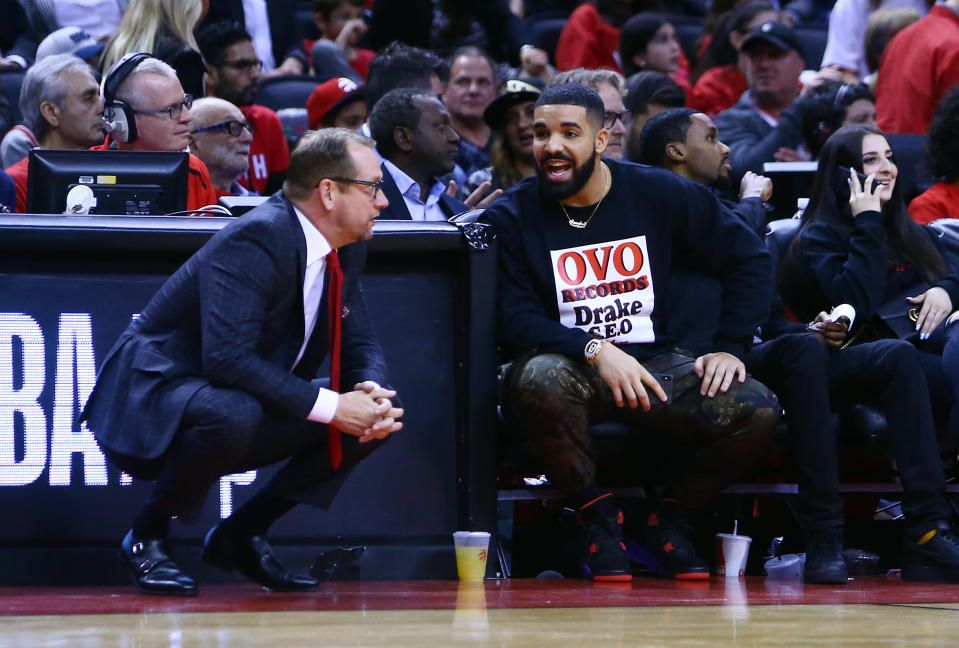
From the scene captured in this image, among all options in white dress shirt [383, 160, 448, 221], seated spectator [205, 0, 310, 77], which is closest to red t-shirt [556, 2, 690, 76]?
seated spectator [205, 0, 310, 77]

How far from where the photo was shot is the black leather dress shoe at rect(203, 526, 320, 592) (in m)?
4.28

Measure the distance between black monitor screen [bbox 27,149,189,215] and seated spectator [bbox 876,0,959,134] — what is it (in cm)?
500

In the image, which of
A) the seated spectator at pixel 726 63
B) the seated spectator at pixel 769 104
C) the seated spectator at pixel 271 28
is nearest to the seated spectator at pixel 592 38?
the seated spectator at pixel 726 63

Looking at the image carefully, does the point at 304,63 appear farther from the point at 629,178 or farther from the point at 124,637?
the point at 124,637

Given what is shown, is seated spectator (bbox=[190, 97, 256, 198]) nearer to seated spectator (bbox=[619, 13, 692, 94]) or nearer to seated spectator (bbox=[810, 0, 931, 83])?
seated spectator (bbox=[619, 13, 692, 94])

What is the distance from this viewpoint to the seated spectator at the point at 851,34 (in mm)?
9891

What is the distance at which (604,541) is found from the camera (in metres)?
4.67

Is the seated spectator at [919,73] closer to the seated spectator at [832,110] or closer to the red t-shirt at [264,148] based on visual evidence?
the seated spectator at [832,110]

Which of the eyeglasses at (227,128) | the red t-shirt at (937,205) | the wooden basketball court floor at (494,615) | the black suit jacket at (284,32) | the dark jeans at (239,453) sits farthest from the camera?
the black suit jacket at (284,32)

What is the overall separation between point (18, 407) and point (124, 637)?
5.25ft

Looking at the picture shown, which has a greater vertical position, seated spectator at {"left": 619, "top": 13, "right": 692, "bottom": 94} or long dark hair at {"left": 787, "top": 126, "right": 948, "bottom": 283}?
seated spectator at {"left": 619, "top": 13, "right": 692, "bottom": 94}

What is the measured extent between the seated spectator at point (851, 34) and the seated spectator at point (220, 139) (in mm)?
4791

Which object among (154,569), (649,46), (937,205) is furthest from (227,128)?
(649,46)

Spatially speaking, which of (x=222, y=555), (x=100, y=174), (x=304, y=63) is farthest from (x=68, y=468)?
(x=304, y=63)
